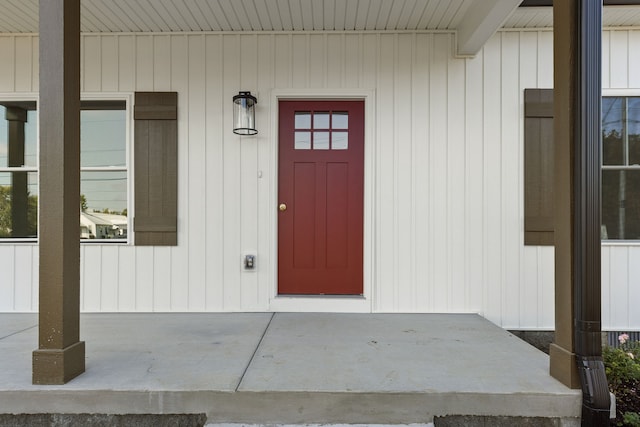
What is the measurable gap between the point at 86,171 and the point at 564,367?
389 cm

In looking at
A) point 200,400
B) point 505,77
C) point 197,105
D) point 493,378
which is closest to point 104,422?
point 200,400

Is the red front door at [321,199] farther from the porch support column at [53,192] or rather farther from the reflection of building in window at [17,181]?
the reflection of building in window at [17,181]

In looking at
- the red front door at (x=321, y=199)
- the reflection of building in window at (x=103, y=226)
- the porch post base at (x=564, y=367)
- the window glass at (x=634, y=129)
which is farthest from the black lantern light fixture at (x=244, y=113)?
the window glass at (x=634, y=129)

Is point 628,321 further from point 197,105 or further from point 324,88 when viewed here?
point 197,105

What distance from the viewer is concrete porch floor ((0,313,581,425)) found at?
1.96m

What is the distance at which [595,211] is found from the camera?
195 centimetres

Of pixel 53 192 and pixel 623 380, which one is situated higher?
pixel 53 192

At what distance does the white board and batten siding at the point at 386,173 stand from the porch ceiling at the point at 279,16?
0.38ft

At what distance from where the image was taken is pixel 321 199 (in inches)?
140

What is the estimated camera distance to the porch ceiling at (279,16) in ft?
9.99

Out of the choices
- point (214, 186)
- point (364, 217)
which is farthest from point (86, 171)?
point (364, 217)

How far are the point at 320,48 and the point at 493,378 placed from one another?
289 cm

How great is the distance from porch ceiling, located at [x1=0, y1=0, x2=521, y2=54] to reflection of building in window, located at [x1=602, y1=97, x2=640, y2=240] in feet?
4.72

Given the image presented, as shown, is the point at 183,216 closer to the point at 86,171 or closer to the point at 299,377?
the point at 86,171
